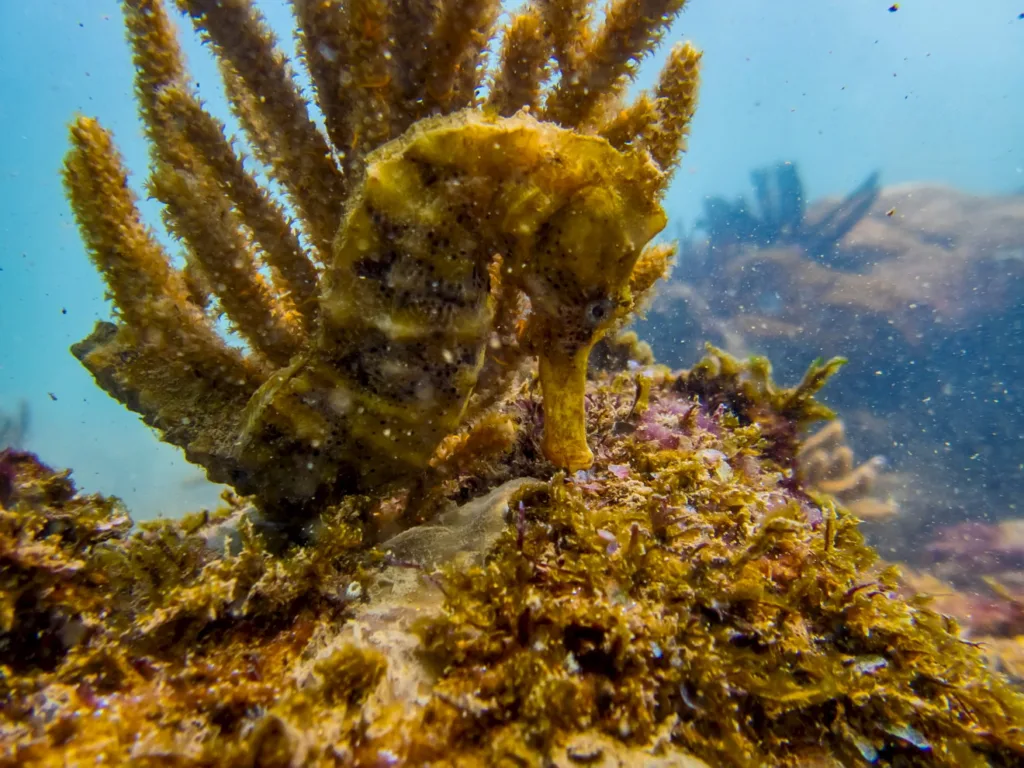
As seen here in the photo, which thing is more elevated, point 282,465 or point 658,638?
point 282,465

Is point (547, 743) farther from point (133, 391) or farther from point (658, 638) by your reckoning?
point (133, 391)

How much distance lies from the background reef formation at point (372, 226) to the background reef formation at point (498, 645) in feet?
1.89

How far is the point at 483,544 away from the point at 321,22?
2787mm

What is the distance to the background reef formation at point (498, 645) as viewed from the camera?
1673mm

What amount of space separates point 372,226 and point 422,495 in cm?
162

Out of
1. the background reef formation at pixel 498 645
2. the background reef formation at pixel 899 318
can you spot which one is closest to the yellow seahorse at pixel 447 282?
the background reef formation at pixel 498 645

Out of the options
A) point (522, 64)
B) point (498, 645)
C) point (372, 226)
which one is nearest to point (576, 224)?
point (372, 226)

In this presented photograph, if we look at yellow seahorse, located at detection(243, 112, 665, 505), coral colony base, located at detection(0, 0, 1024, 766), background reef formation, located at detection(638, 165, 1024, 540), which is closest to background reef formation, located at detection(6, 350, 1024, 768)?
coral colony base, located at detection(0, 0, 1024, 766)

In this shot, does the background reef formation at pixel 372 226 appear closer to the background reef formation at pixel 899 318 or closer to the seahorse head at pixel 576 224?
the seahorse head at pixel 576 224

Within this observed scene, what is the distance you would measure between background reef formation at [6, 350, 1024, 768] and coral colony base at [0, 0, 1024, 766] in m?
0.01

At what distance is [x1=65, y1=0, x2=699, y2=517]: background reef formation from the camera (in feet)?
7.80

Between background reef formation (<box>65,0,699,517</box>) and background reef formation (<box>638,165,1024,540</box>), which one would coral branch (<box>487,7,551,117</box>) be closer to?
background reef formation (<box>65,0,699,517</box>)

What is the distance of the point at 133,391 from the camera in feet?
10.1

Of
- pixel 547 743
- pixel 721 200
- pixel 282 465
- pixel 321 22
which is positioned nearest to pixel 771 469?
pixel 547 743
